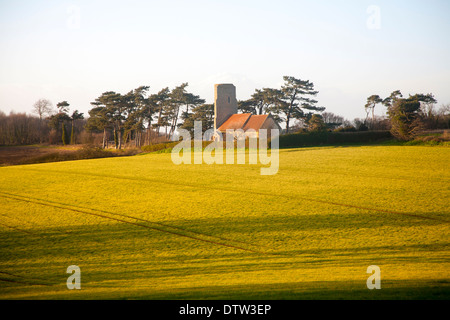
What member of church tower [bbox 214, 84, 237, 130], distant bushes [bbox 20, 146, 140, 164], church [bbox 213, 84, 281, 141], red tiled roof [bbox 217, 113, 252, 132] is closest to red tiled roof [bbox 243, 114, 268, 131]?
church [bbox 213, 84, 281, 141]

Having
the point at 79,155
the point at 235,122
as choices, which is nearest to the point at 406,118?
the point at 235,122

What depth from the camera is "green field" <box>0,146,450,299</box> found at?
8.68 m

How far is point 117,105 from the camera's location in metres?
64.9

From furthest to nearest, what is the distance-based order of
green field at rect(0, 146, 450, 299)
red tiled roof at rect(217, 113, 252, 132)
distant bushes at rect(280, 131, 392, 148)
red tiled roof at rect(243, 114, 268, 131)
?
red tiled roof at rect(217, 113, 252, 132) → red tiled roof at rect(243, 114, 268, 131) → distant bushes at rect(280, 131, 392, 148) → green field at rect(0, 146, 450, 299)

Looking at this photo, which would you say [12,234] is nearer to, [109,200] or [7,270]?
[7,270]

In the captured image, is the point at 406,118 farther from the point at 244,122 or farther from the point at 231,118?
the point at 231,118

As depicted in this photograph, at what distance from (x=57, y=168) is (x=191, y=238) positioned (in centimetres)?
2439

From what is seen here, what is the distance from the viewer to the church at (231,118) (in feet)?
195

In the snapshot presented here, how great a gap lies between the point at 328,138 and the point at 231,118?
2098cm

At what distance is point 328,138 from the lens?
46875 millimetres

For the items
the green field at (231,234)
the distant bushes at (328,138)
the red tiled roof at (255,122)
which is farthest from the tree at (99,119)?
the green field at (231,234)

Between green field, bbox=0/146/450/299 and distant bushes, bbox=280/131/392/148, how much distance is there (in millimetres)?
17482

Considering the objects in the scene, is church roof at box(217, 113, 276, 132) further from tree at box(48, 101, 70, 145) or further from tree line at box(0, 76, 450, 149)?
tree at box(48, 101, 70, 145)
